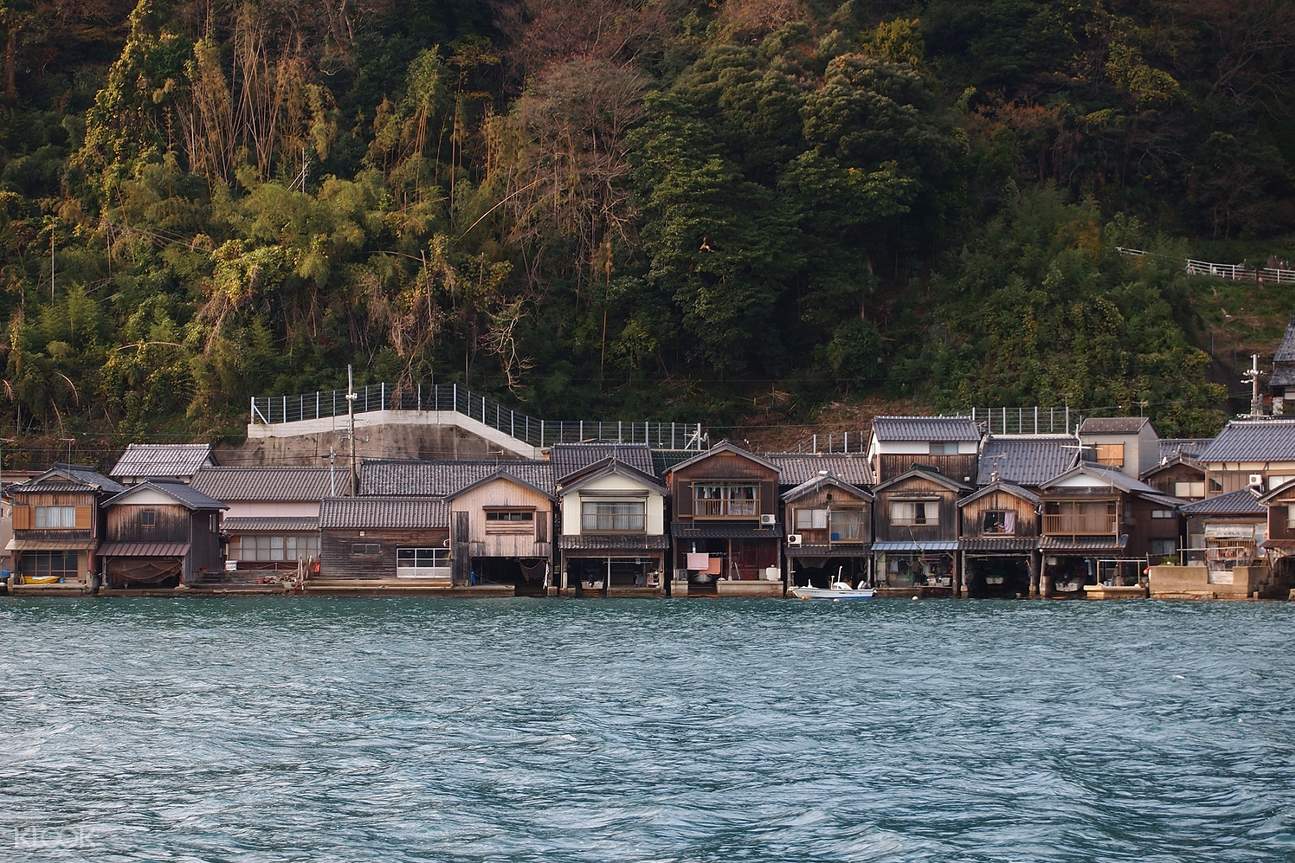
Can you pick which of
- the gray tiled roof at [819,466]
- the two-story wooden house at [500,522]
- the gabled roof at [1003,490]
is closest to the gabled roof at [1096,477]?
the gabled roof at [1003,490]

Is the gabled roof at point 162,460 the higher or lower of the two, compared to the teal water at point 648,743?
higher

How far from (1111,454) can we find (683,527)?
15.4m

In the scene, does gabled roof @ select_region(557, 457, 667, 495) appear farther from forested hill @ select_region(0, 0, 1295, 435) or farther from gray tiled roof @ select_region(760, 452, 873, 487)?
forested hill @ select_region(0, 0, 1295, 435)

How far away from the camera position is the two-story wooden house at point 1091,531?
2173 inches

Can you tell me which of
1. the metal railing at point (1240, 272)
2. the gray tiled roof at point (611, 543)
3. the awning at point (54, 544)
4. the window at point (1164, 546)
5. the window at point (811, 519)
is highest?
the metal railing at point (1240, 272)

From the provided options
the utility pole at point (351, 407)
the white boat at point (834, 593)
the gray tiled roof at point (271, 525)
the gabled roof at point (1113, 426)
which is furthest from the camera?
the gabled roof at point (1113, 426)

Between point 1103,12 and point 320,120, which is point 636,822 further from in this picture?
point 1103,12

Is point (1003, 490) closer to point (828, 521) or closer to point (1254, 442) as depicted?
point (828, 521)

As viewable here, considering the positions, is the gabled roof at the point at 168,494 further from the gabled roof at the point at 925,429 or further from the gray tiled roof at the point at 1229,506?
the gray tiled roof at the point at 1229,506

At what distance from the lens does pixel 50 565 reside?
55344 millimetres

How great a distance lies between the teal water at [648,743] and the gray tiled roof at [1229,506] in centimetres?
1208

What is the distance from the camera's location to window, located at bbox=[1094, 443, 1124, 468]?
5943cm

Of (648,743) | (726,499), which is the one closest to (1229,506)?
(726,499)

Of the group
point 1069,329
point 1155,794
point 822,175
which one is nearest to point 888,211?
point 822,175
